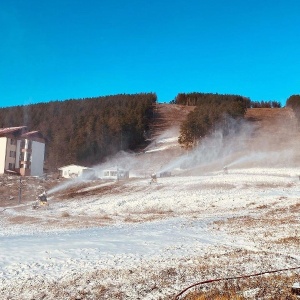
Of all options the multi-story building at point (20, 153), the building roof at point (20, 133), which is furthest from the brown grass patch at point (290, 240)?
the building roof at point (20, 133)

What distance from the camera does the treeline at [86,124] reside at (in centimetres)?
10425

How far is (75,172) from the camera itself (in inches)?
3268

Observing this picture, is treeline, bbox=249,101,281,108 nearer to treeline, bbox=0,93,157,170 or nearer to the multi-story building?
treeline, bbox=0,93,157,170

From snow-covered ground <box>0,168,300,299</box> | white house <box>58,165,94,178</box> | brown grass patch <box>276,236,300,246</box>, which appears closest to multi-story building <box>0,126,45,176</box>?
white house <box>58,165,94,178</box>

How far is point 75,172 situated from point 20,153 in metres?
12.8

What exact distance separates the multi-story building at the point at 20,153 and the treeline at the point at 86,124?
8710 mm

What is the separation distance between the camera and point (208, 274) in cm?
1171

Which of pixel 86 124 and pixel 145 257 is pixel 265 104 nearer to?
pixel 86 124

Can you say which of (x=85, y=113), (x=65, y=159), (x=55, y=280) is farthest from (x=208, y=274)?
(x=85, y=113)

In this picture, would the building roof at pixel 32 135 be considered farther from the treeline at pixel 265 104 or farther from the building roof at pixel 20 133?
the treeline at pixel 265 104

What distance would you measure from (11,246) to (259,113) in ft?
494

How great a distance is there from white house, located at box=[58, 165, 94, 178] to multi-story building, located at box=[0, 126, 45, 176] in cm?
572

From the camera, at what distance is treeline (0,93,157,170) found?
342ft

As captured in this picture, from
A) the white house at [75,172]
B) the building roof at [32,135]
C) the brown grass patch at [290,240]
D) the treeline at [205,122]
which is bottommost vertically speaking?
the white house at [75,172]
